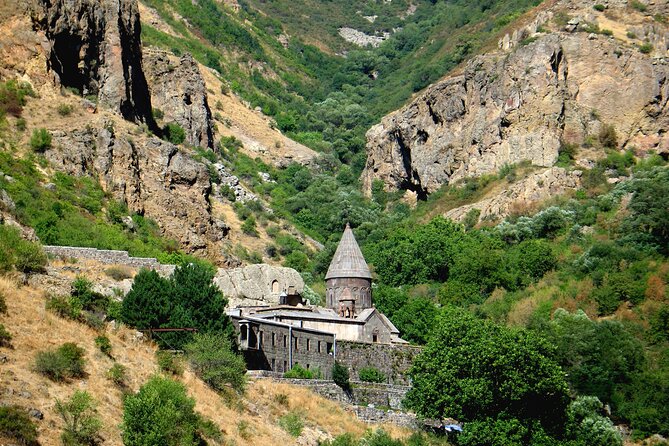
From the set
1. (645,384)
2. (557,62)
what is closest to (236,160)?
(557,62)

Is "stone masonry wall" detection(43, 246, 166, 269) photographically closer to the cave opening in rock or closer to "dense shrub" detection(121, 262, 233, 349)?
"dense shrub" detection(121, 262, 233, 349)

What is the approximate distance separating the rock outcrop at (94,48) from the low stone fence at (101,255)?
17.4 meters

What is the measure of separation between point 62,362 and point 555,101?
60.1 metres

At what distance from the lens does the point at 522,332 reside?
47.2 metres

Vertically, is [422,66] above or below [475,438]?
above

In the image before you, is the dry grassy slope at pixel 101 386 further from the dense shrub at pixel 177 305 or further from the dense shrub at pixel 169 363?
the dense shrub at pixel 177 305

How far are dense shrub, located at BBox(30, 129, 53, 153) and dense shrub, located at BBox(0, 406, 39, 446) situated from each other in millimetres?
33093

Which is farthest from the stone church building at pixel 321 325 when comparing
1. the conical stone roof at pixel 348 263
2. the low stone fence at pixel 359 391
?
the low stone fence at pixel 359 391

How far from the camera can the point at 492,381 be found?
44.8 metres

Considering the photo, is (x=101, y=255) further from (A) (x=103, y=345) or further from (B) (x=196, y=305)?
(A) (x=103, y=345)

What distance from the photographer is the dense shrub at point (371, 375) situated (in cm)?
5206

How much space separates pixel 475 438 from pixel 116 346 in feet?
55.4

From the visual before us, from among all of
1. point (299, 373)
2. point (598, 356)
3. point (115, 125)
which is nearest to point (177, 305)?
point (299, 373)

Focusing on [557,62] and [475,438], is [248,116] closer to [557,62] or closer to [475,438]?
[557,62]
